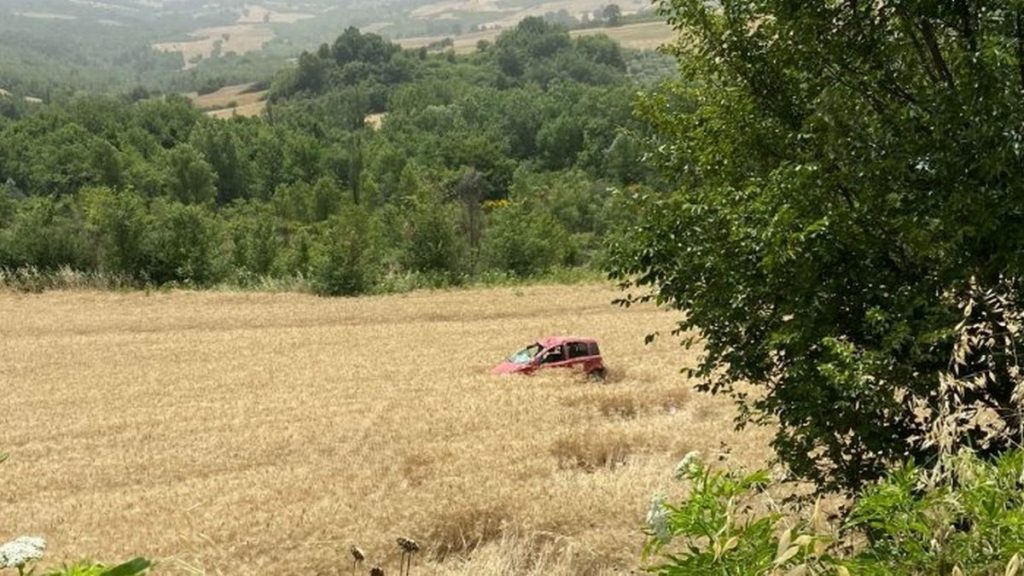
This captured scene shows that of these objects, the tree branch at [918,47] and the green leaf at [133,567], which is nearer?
the green leaf at [133,567]

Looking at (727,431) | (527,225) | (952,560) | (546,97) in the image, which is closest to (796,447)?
(952,560)

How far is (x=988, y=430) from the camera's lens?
5.93 meters

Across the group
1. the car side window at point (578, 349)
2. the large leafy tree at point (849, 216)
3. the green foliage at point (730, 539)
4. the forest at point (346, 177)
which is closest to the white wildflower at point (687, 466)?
the green foliage at point (730, 539)

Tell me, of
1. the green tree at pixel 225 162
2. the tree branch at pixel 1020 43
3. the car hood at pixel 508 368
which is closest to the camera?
the tree branch at pixel 1020 43

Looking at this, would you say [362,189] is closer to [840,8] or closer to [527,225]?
[527,225]

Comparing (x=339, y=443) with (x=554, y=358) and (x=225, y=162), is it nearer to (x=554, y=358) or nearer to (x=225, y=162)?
(x=554, y=358)

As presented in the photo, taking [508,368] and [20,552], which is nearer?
[20,552]

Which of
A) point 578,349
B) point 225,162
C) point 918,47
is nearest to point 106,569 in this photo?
point 918,47

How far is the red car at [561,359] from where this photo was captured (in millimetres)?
20625

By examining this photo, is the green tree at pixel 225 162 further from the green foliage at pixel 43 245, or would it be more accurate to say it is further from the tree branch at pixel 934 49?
the tree branch at pixel 934 49

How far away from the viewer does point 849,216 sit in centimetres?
628

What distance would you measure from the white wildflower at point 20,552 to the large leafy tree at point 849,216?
4579 mm

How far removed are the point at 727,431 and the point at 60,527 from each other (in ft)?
33.7

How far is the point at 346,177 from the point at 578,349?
91.3 m
